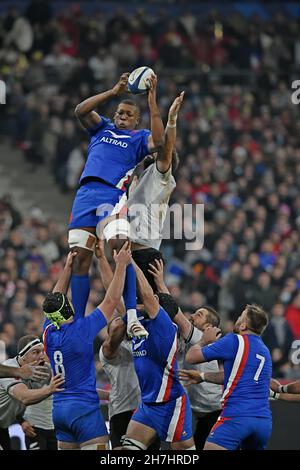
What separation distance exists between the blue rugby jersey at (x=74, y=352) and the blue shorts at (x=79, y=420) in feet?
0.21

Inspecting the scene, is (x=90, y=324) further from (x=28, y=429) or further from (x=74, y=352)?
(x=28, y=429)

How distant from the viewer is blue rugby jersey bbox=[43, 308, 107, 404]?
932cm

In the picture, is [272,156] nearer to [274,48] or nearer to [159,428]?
[274,48]

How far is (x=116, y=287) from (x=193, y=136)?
11.8 meters

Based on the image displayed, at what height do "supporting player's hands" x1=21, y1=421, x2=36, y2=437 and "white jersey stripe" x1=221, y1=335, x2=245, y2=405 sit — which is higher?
"white jersey stripe" x1=221, y1=335, x2=245, y2=405

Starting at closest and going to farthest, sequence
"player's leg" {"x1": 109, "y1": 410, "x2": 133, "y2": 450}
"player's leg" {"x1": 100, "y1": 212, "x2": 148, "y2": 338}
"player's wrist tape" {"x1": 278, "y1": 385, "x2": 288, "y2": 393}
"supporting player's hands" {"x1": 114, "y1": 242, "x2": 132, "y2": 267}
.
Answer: "supporting player's hands" {"x1": 114, "y1": 242, "x2": 132, "y2": 267} → "player's leg" {"x1": 100, "y1": 212, "x2": 148, "y2": 338} → "player's wrist tape" {"x1": 278, "y1": 385, "x2": 288, "y2": 393} → "player's leg" {"x1": 109, "y1": 410, "x2": 133, "y2": 450}

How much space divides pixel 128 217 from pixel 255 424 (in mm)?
2199

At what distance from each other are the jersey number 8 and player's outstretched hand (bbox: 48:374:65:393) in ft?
0.13

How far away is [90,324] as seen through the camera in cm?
938

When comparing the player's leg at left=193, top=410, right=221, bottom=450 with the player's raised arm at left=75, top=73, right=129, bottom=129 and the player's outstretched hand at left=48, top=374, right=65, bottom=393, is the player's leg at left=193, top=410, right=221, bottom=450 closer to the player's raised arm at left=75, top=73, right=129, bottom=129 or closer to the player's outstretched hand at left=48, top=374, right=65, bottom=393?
the player's outstretched hand at left=48, top=374, right=65, bottom=393

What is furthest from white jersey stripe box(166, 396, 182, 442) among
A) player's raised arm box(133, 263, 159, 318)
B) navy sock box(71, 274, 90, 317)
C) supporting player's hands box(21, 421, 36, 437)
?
supporting player's hands box(21, 421, 36, 437)

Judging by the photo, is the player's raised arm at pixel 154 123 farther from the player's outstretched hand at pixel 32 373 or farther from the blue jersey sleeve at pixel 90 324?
the player's outstretched hand at pixel 32 373

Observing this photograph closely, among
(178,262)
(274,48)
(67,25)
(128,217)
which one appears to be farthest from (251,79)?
(128,217)
